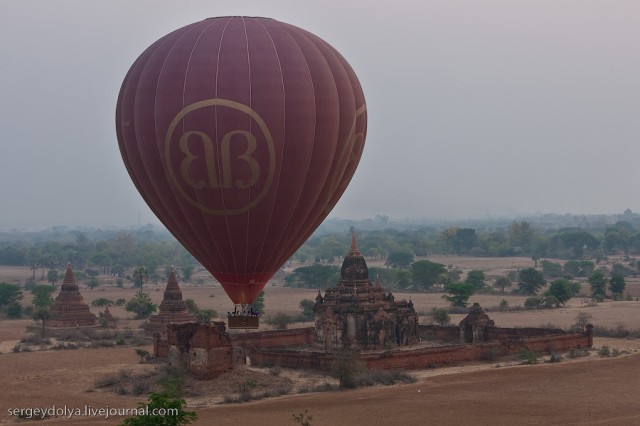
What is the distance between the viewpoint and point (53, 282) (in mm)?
116250

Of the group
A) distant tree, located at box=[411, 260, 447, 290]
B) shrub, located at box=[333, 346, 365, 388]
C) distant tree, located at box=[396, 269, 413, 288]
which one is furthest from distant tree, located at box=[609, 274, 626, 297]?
shrub, located at box=[333, 346, 365, 388]

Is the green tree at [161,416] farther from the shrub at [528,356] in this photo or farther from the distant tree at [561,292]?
the distant tree at [561,292]

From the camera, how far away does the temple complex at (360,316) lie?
148 feet

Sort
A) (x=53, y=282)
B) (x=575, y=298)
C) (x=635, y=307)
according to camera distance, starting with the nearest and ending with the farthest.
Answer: (x=635, y=307) < (x=575, y=298) < (x=53, y=282)

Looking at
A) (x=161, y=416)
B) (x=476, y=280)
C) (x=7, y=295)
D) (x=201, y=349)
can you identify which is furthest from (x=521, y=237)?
(x=161, y=416)

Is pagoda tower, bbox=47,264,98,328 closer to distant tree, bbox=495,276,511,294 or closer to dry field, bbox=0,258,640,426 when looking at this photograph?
dry field, bbox=0,258,640,426

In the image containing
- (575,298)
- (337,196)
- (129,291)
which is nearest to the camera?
(337,196)

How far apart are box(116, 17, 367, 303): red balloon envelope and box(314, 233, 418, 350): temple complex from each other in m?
15.9

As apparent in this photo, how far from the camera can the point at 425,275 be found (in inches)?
3851

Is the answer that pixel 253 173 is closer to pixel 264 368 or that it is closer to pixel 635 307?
pixel 264 368

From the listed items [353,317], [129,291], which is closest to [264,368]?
[353,317]

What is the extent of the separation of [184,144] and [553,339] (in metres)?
24.0

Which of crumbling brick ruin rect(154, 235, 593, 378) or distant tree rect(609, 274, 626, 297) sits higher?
distant tree rect(609, 274, 626, 297)

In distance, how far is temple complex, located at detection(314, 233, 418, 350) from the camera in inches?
1781
